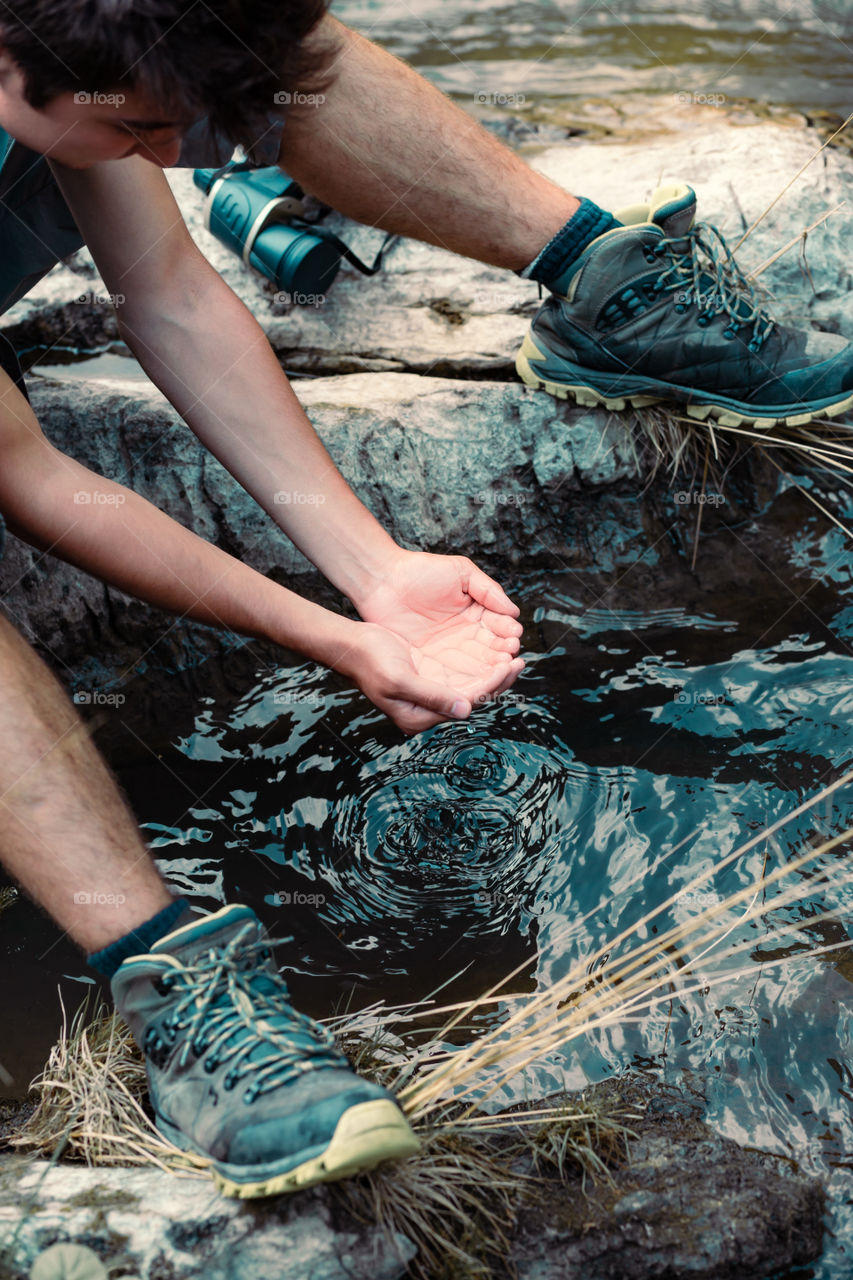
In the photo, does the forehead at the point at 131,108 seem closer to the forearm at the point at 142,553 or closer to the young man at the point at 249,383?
the young man at the point at 249,383

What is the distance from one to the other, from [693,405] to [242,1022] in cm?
191

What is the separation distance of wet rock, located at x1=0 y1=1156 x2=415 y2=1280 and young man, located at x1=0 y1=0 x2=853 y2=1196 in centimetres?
7

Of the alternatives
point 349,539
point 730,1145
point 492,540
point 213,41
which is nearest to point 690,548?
point 492,540

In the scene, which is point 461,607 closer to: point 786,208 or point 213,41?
point 213,41

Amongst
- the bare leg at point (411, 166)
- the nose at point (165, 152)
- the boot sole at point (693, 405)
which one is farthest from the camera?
the boot sole at point (693, 405)

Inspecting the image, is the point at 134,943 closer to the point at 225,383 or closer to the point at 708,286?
the point at 225,383

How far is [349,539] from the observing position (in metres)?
2.10

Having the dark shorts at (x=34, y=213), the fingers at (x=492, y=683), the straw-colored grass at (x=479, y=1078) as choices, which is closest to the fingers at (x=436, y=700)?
the fingers at (x=492, y=683)

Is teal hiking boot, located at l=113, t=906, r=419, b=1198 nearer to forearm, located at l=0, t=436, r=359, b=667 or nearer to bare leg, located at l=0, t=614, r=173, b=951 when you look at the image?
bare leg, located at l=0, t=614, r=173, b=951

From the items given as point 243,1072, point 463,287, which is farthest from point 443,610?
point 463,287

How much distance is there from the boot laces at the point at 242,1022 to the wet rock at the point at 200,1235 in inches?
6.2

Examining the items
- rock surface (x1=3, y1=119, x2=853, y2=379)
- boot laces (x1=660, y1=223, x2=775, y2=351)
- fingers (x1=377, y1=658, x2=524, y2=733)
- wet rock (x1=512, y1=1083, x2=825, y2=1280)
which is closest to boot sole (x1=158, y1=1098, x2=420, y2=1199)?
wet rock (x1=512, y1=1083, x2=825, y2=1280)

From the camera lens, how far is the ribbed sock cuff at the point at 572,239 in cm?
254

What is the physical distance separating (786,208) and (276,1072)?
289 cm
